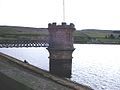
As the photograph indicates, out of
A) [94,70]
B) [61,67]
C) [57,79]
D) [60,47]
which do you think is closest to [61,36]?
[60,47]

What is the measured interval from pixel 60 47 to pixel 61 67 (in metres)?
3.60

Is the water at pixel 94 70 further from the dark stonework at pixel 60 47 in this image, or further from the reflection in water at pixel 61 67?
the dark stonework at pixel 60 47

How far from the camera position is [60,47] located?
163ft

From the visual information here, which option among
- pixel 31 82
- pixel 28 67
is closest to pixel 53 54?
pixel 28 67

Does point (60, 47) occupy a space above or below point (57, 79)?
below

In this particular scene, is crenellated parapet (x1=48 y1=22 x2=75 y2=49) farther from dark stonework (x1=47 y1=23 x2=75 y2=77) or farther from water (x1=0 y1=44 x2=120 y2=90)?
water (x1=0 y1=44 x2=120 y2=90)

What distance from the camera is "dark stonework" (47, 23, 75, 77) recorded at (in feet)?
162

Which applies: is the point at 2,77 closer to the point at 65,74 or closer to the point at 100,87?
the point at 100,87

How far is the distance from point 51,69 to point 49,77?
4038cm

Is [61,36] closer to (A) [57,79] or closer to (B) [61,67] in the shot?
(B) [61,67]

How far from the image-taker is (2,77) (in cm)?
1115

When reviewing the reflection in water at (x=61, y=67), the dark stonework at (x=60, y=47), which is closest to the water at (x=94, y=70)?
the reflection in water at (x=61, y=67)

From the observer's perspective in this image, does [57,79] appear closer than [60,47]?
Yes

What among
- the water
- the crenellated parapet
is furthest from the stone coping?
the crenellated parapet
